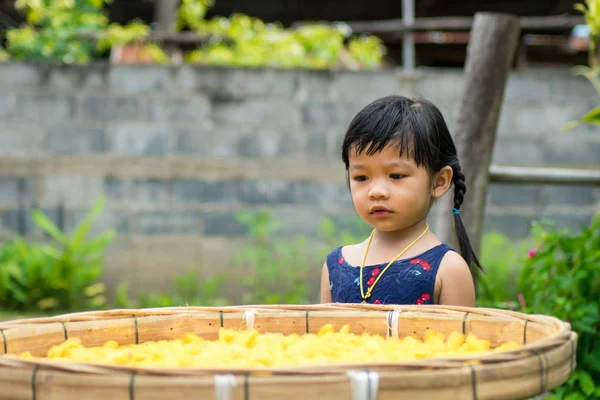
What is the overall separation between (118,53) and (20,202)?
89.6 inches

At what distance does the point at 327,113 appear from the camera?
5031mm

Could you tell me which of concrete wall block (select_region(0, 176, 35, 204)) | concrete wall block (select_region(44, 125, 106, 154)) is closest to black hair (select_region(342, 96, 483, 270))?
concrete wall block (select_region(44, 125, 106, 154))

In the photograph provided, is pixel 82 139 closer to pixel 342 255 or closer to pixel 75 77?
pixel 75 77

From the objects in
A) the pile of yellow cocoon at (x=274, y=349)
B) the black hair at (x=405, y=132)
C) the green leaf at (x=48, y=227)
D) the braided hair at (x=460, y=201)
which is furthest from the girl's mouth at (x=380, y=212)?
the green leaf at (x=48, y=227)

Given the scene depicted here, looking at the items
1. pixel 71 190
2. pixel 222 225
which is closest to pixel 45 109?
pixel 71 190

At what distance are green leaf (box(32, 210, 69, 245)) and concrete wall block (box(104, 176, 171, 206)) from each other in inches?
16.0

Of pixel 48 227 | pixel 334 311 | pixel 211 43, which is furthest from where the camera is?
pixel 211 43

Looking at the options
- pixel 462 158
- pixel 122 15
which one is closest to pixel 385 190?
pixel 462 158

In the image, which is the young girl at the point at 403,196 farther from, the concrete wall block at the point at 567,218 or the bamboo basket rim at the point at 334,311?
the concrete wall block at the point at 567,218

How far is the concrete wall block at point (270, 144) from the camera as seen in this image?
5.03 meters

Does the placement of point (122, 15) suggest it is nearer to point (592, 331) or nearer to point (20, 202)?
point (20, 202)

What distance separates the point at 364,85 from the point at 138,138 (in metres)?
1.58

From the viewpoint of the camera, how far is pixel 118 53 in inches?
270

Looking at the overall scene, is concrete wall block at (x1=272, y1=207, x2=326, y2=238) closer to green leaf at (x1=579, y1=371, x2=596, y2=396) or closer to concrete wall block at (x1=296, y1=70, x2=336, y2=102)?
concrete wall block at (x1=296, y1=70, x2=336, y2=102)
